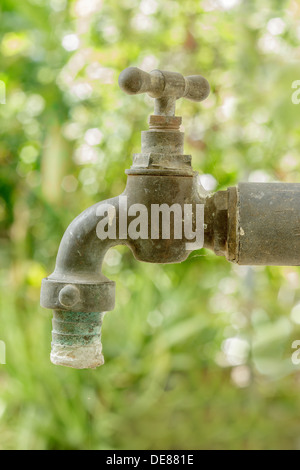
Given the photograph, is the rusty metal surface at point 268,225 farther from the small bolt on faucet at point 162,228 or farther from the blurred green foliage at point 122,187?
the blurred green foliage at point 122,187

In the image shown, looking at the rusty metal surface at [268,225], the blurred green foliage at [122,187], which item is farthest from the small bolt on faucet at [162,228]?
the blurred green foliage at [122,187]

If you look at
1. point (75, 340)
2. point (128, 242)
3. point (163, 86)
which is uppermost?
point (163, 86)

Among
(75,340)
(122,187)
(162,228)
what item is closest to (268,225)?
(162,228)

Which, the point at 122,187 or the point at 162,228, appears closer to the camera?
the point at 162,228

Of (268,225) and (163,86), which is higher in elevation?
(163,86)

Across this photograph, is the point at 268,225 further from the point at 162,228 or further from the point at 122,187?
the point at 122,187

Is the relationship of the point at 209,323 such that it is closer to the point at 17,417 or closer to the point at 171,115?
the point at 17,417

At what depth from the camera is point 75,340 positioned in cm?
66

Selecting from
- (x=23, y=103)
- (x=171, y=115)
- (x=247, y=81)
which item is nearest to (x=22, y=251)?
(x=23, y=103)

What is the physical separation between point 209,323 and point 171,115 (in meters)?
1.22

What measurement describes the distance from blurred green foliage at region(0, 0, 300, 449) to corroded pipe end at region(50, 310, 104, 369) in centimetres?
99

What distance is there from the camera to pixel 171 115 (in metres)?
0.66

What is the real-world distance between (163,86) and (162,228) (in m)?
0.16

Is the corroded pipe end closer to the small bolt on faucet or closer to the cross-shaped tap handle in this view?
the small bolt on faucet
